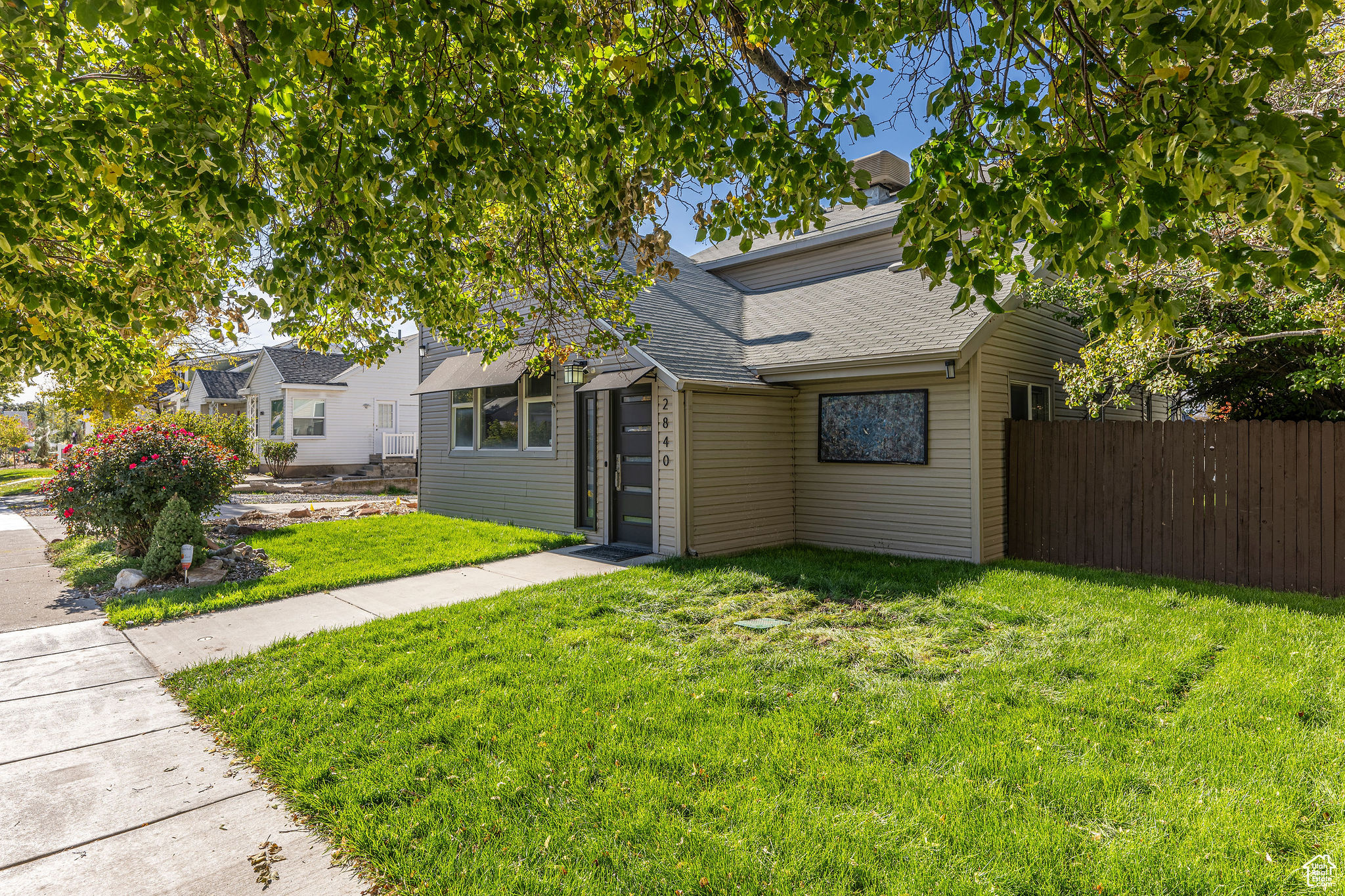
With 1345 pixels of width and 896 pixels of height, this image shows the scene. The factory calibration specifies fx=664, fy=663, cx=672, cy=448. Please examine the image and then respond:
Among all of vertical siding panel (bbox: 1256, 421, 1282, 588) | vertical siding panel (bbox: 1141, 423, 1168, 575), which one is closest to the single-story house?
vertical siding panel (bbox: 1141, 423, 1168, 575)

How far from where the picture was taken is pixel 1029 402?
398 inches

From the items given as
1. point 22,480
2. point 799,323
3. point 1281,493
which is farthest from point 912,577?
point 22,480

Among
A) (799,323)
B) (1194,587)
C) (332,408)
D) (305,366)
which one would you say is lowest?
(1194,587)

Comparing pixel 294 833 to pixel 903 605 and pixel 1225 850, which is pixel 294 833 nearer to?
pixel 1225 850

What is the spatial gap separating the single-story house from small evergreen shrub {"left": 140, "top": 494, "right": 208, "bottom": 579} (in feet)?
13.2

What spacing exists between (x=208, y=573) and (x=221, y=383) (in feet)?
91.5

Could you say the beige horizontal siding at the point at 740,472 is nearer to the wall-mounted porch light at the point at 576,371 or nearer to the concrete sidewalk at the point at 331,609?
the concrete sidewalk at the point at 331,609

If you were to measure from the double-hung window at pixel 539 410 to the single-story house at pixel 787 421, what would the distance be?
1.4 inches

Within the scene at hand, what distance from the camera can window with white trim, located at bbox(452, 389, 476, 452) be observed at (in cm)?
1309

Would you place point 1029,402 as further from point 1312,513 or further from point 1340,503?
point 1340,503

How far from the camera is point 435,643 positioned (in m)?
5.47

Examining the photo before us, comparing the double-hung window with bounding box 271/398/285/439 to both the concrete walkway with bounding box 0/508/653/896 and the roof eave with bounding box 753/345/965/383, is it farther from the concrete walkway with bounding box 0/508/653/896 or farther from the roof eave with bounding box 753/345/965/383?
the roof eave with bounding box 753/345/965/383

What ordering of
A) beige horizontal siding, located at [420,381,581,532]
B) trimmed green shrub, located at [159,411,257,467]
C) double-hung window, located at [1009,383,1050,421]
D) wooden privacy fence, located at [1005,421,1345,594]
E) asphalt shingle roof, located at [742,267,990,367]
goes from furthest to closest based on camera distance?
trimmed green shrub, located at [159,411,257,467]
beige horizontal siding, located at [420,381,581,532]
double-hung window, located at [1009,383,1050,421]
asphalt shingle roof, located at [742,267,990,367]
wooden privacy fence, located at [1005,421,1345,594]

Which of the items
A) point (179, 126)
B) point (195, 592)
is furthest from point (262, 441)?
point (179, 126)
